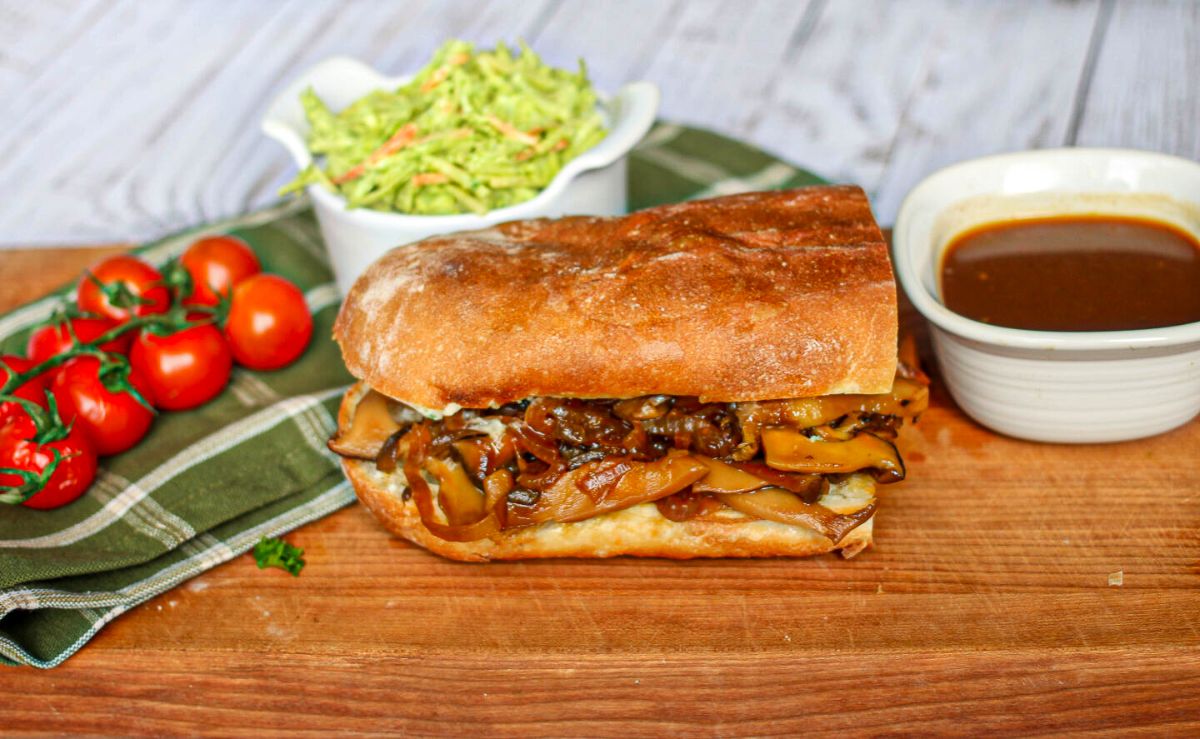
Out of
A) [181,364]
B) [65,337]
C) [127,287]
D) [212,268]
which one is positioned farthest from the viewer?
[212,268]

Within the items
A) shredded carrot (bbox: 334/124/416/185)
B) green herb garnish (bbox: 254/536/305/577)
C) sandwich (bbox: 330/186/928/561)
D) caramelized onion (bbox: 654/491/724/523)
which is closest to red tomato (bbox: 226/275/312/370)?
shredded carrot (bbox: 334/124/416/185)

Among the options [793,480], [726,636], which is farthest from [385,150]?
[726,636]

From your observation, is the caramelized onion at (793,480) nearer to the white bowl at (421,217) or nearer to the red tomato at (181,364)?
the white bowl at (421,217)

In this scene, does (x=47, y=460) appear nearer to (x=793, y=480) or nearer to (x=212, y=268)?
(x=212, y=268)

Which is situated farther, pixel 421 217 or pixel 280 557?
pixel 421 217

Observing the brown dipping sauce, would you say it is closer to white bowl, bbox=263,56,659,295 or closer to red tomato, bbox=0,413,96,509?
white bowl, bbox=263,56,659,295

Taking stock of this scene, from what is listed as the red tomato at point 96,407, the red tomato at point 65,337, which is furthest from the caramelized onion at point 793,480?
the red tomato at point 65,337

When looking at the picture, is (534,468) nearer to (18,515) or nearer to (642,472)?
(642,472)
